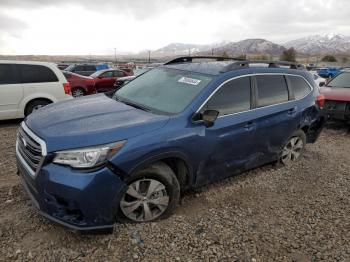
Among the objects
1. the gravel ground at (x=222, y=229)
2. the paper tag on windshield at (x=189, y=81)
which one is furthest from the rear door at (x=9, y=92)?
the paper tag on windshield at (x=189, y=81)

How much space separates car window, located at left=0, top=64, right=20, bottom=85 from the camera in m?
7.69

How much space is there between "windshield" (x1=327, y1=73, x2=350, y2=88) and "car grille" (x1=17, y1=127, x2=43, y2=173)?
8.47 meters

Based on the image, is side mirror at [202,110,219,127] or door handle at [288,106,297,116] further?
door handle at [288,106,297,116]

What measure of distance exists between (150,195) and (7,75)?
6150 millimetres

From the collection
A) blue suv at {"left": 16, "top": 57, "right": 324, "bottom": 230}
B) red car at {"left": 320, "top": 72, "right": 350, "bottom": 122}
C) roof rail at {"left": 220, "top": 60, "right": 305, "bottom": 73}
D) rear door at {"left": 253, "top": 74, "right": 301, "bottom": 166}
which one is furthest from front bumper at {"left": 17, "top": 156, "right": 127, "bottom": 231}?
red car at {"left": 320, "top": 72, "right": 350, "bottom": 122}

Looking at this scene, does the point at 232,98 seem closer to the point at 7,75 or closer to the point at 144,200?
the point at 144,200

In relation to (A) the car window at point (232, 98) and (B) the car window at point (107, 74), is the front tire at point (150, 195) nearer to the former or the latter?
(A) the car window at point (232, 98)

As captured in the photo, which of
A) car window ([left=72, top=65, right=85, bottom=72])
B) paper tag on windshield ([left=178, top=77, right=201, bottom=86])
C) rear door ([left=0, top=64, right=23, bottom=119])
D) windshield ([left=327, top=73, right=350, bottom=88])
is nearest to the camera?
paper tag on windshield ([left=178, top=77, right=201, bottom=86])

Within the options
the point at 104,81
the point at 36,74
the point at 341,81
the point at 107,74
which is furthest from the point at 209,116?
the point at 107,74

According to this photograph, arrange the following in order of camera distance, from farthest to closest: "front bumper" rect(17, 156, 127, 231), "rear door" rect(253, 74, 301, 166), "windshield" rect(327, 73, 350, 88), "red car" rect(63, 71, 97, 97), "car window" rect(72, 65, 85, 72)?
"car window" rect(72, 65, 85, 72), "red car" rect(63, 71, 97, 97), "windshield" rect(327, 73, 350, 88), "rear door" rect(253, 74, 301, 166), "front bumper" rect(17, 156, 127, 231)

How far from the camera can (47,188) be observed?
2891 millimetres

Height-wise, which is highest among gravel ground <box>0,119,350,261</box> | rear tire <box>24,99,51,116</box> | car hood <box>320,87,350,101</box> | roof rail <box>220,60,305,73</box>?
roof rail <box>220,60,305,73</box>

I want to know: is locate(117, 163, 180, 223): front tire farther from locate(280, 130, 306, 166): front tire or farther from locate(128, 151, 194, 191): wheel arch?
locate(280, 130, 306, 166): front tire

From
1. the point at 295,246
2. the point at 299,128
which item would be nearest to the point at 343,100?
the point at 299,128
